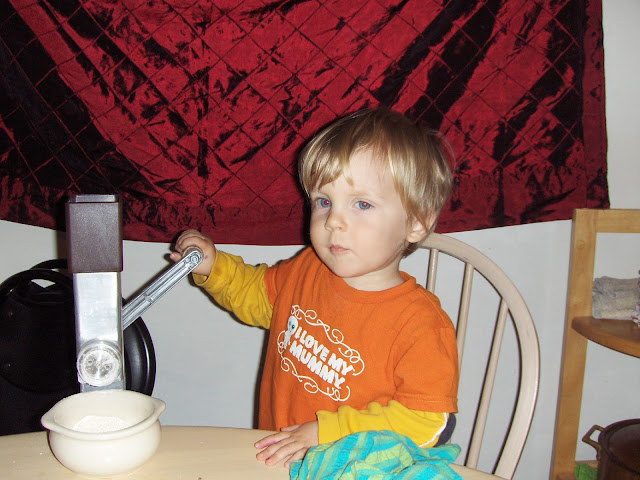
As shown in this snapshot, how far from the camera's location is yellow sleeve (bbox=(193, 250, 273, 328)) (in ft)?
3.49

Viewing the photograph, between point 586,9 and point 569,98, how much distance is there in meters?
0.19

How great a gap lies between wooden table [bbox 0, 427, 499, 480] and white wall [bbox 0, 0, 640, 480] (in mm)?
732

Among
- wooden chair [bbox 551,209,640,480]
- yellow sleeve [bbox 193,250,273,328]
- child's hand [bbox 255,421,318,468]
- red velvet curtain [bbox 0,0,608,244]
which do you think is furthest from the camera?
wooden chair [bbox 551,209,640,480]

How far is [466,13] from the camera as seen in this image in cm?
120

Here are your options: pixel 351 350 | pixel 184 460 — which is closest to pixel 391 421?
pixel 351 350

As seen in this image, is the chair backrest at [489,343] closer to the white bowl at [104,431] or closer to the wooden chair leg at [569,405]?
the wooden chair leg at [569,405]

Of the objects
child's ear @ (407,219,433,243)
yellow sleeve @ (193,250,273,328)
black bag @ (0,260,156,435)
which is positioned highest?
child's ear @ (407,219,433,243)

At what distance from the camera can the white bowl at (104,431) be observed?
57 cm

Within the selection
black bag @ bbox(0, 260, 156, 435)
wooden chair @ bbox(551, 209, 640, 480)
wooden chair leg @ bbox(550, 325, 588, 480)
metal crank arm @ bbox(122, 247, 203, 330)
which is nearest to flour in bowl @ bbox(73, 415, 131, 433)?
metal crank arm @ bbox(122, 247, 203, 330)

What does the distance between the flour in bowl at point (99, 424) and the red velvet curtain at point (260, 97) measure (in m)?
0.68

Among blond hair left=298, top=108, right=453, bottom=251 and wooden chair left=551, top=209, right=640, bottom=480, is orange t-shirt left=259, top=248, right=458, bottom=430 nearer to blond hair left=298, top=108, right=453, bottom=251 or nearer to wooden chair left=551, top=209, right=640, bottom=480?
blond hair left=298, top=108, right=453, bottom=251

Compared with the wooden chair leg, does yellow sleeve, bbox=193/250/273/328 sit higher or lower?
higher

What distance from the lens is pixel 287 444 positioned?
26.8 inches

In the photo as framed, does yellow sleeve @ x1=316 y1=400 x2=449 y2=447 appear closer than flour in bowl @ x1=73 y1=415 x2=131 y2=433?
No
